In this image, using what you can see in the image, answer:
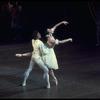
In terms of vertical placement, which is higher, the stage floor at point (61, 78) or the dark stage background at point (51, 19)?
the dark stage background at point (51, 19)

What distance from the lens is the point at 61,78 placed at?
11.2 metres

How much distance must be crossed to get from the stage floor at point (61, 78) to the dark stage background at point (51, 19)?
8.37m

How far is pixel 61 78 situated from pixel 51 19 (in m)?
16.1

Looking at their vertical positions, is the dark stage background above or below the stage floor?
above

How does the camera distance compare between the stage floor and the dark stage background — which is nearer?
the stage floor

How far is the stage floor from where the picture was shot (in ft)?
29.4

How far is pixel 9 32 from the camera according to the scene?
25812mm

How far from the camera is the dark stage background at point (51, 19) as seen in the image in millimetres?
25875

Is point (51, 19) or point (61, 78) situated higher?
point (51, 19)

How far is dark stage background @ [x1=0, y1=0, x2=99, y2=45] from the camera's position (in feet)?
84.9

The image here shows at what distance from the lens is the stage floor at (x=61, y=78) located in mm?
8953

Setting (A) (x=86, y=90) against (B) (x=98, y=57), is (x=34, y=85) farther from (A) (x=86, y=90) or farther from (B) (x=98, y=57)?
(B) (x=98, y=57)

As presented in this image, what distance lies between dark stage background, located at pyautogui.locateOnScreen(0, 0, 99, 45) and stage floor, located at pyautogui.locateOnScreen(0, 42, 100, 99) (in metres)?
8.37

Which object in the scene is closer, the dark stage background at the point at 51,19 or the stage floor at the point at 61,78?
the stage floor at the point at 61,78
